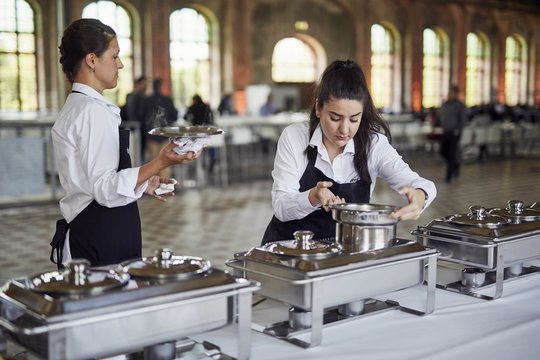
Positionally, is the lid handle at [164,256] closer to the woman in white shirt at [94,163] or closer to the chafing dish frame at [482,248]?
the woman in white shirt at [94,163]

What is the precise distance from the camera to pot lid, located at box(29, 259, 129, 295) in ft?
3.73

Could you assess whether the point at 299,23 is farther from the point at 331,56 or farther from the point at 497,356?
the point at 497,356

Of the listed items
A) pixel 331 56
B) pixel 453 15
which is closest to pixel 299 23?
pixel 331 56

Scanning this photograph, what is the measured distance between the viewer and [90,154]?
1.65 meters

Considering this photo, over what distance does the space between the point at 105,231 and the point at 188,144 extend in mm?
521

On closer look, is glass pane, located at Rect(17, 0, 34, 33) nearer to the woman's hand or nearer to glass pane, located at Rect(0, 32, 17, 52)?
glass pane, located at Rect(0, 32, 17, 52)

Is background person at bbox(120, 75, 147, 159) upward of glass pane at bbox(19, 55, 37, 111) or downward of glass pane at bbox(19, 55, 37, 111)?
downward

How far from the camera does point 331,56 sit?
61.6 feet

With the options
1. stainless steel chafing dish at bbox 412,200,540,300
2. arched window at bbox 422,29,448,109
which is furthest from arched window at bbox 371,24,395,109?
stainless steel chafing dish at bbox 412,200,540,300

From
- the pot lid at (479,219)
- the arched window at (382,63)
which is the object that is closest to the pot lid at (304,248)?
the pot lid at (479,219)

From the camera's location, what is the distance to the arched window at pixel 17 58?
13586mm

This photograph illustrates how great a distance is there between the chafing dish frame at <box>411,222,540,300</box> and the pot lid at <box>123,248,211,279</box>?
0.78 metres

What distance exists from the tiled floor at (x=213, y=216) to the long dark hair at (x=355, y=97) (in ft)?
8.26

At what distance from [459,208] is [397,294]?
19.0 ft
